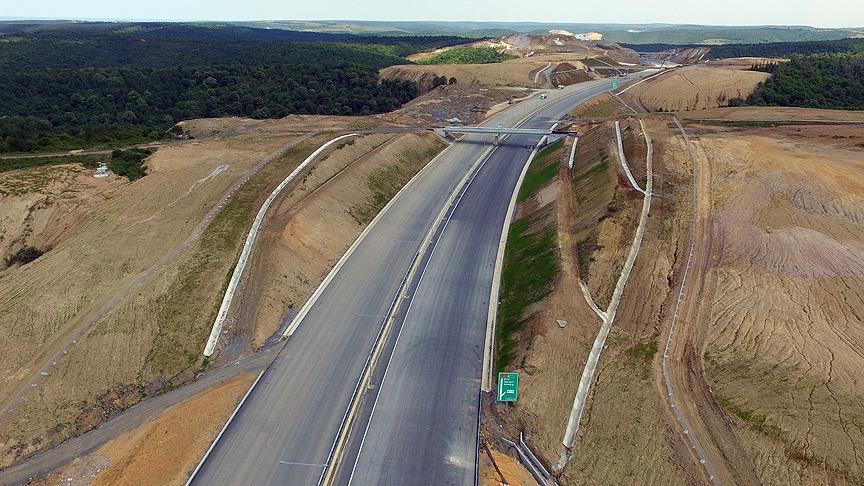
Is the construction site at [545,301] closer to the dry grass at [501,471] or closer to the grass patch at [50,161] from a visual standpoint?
the dry grass at [501,471]

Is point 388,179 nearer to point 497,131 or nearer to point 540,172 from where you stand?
point 540,172

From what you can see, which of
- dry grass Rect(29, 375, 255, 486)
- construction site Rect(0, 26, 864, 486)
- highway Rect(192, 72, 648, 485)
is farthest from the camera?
highway Rect(192, 72, 648, 485)

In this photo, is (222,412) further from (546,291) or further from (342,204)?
(342,204)

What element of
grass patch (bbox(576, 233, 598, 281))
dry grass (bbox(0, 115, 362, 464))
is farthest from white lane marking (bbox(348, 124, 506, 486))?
grass patch (bbox(576, 233, 598, 281))

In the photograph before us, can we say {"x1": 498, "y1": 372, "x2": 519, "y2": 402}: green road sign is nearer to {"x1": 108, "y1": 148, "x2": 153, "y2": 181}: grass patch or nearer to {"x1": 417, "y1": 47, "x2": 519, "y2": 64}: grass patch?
{"x1": 108, "y1": 148, "x2": 153, "y2": 181}: grass patch

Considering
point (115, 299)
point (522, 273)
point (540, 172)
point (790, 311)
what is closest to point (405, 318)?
point (522, 273)

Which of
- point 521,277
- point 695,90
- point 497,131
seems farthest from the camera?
point 695,90
